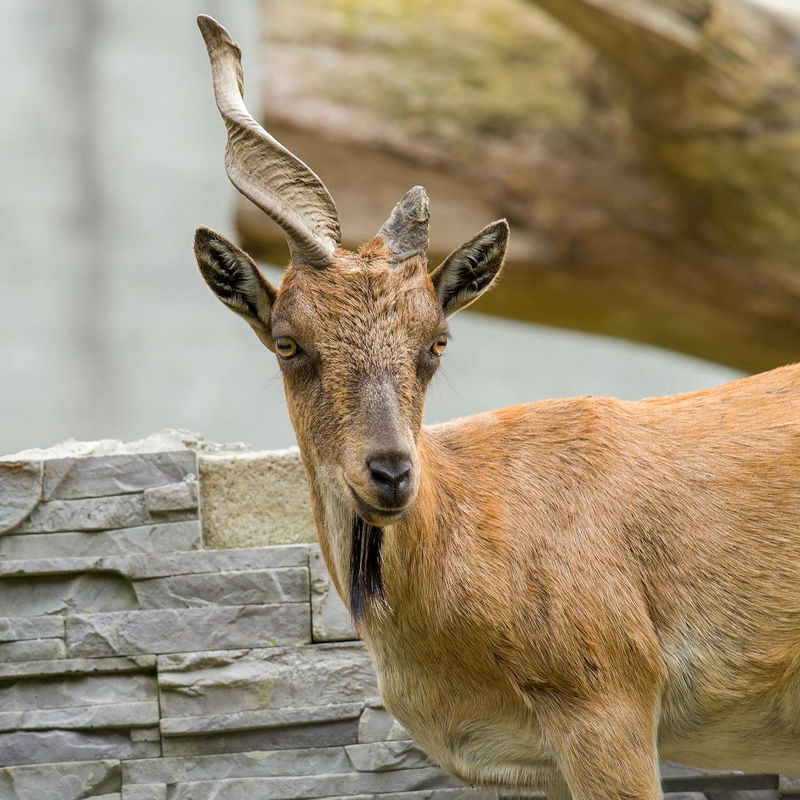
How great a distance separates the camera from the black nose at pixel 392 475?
351cm

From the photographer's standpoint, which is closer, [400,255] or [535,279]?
[400,255]

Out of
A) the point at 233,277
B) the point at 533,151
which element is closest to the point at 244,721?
the point at 233,277

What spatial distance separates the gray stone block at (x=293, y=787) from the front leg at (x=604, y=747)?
3.58 ft

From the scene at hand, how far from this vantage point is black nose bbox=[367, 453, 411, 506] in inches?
138

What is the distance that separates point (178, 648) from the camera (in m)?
4.71

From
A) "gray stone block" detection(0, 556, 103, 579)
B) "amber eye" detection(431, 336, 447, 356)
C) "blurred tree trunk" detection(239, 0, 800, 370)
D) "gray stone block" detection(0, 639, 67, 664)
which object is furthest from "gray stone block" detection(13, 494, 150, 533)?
"blurred tree trunk" detection(239, 0, 800, 370)

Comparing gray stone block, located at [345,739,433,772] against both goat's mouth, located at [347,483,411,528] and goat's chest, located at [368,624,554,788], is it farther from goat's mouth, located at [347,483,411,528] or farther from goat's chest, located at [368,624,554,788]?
goat's mouth, located at [347,483,411,528]

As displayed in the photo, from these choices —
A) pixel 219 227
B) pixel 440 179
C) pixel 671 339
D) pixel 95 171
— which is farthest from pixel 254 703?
→ pixel 95 171

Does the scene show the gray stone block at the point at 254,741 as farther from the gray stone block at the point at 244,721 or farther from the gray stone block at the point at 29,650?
the gray stone block at the point at 29,650

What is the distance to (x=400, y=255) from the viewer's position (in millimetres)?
3998

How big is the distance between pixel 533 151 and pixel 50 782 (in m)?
5.94

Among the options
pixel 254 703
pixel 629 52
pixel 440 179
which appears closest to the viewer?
pixel 254 703

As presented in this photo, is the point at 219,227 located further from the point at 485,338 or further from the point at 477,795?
the point at 477,795

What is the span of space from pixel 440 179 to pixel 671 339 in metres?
2.68
